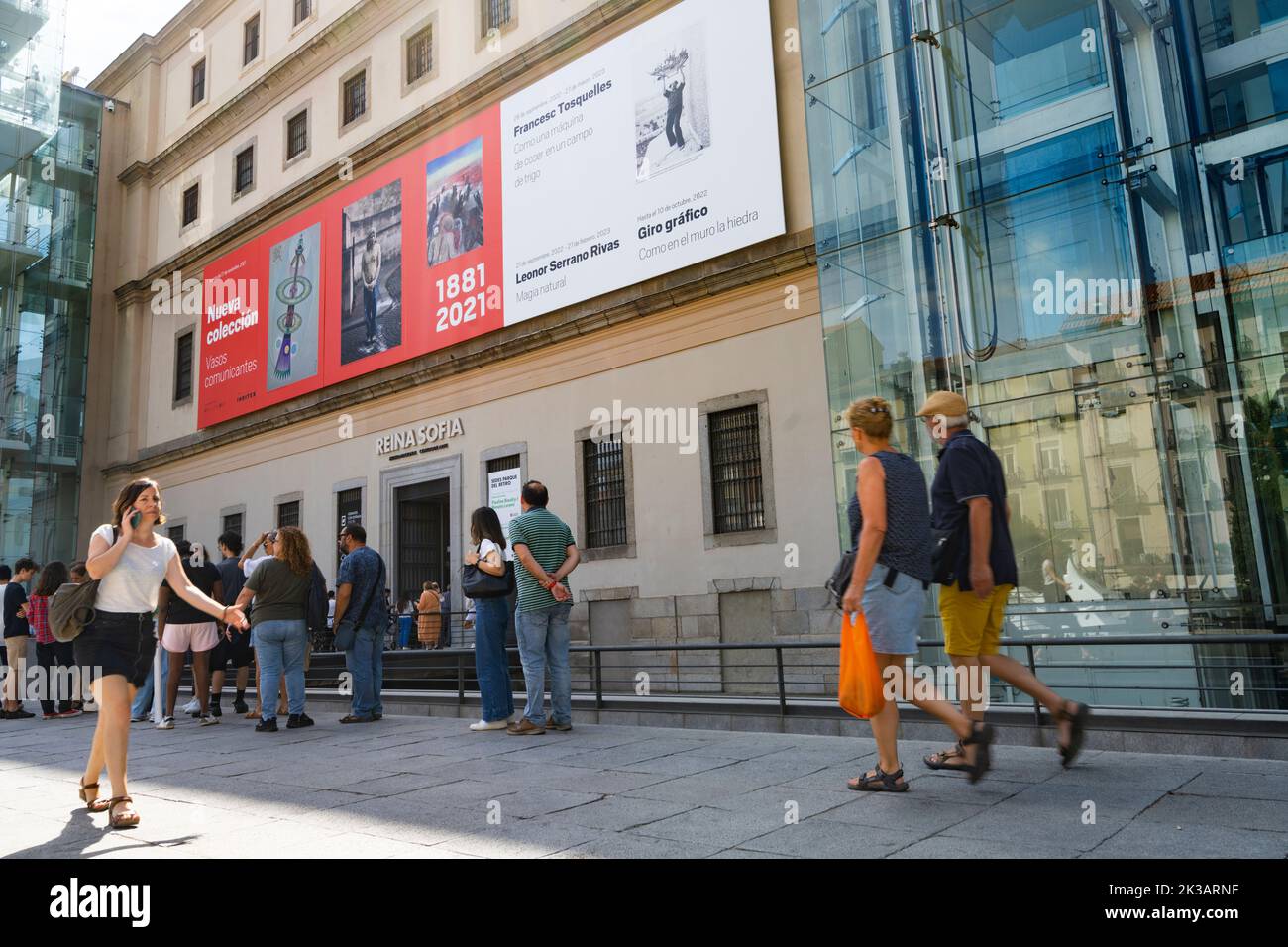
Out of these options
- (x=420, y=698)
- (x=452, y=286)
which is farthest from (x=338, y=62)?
(x=420, y=698)

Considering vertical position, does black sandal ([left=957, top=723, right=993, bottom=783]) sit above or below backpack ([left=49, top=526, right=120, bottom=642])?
below

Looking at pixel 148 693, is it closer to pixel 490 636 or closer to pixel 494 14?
pixel 490 636

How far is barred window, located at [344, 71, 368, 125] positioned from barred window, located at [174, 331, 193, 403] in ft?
26.2

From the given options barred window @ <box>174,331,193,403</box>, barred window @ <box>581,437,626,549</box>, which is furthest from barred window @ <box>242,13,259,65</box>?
barred window @ <box>581,437,626,549</box>

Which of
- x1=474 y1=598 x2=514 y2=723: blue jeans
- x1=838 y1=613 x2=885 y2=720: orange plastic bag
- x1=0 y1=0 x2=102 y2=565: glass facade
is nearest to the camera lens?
x1=838 y1=613 x2=885 y2=720: orange plastic bag

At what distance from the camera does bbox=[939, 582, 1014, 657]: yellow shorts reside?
16.9ft

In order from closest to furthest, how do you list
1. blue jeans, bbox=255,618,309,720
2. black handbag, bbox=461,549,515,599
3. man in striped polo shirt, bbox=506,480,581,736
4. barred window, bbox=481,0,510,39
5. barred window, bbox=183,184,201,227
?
man in striped polo shirt, bbox=506,480,581,736, black handbag, bbox=461,549,515,599, blue jeans, bbox=255,618,309,720, barred window, bbox=481,0,510,39, barred window, bbox=183,184,201,227

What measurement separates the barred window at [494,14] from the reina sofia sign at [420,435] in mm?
7708

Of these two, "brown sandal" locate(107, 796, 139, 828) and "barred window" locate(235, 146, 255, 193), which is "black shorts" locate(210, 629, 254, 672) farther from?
"barred window" locate(235, 146, 255, 193)

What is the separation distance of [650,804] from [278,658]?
5.30m

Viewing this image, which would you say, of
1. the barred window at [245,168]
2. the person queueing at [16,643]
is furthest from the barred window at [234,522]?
the person queueing at [16,643]

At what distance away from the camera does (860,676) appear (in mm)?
4836

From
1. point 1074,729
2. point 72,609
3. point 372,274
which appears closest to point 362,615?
point 72,609
